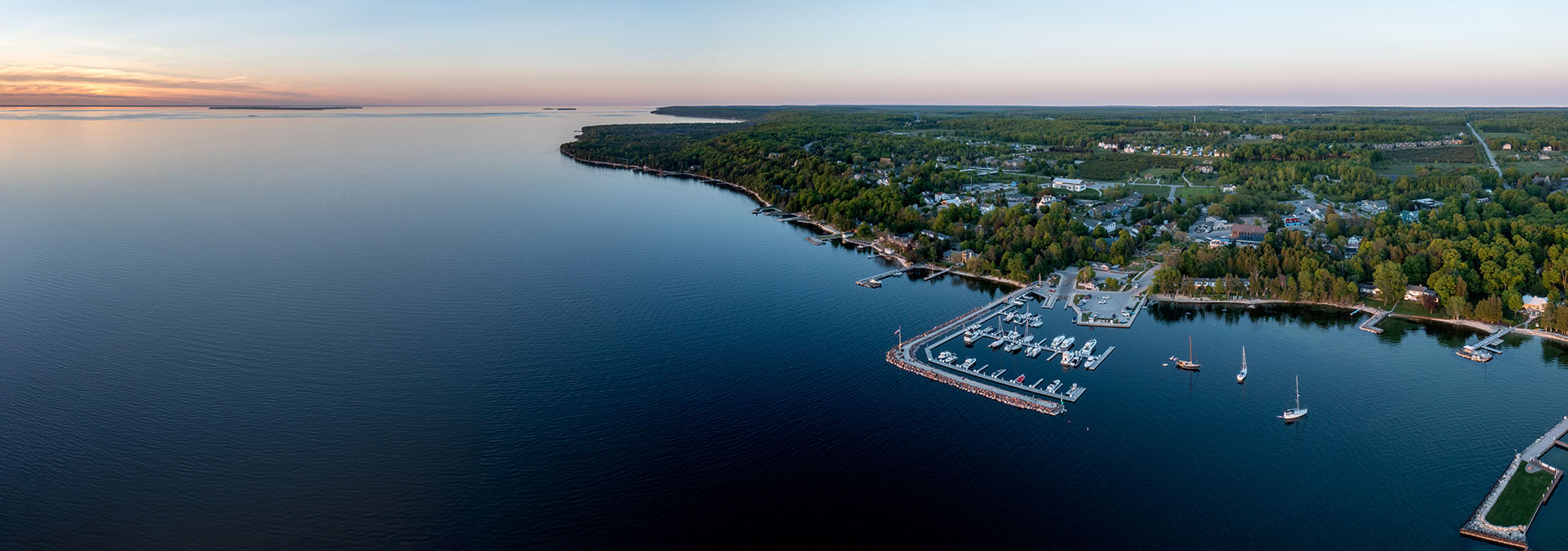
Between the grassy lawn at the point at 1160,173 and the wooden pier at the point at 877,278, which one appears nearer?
the wooden pier at the point at 877,278

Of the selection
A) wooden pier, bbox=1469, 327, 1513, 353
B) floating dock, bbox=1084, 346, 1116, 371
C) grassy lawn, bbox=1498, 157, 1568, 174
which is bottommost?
floating dock, bbox=1084, 346, 1116, 371

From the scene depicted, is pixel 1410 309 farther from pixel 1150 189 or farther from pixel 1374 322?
pixel 1150 189

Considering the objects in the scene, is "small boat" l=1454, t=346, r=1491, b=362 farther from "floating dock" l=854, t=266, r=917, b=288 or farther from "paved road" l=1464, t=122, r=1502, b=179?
"paved road" l=1464, t=122, r=1502, b=179

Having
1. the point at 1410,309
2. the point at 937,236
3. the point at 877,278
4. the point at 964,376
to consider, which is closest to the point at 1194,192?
the point at 937,236

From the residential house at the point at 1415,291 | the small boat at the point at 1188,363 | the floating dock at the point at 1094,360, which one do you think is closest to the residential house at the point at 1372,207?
the residential house at the point at 1415,291

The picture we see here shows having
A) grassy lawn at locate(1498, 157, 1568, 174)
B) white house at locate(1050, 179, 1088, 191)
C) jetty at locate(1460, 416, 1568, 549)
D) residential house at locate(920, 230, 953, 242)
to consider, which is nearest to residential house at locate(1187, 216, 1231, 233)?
white house at locate(1050, 179, 1088, 191)

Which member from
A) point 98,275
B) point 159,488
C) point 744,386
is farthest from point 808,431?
point 98,275

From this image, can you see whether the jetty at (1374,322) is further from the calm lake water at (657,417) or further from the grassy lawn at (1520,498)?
the grassy lawn at (1520,498)

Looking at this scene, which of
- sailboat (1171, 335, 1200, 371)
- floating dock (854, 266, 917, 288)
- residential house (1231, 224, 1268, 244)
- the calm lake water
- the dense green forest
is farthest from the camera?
residential house (1231, 224, 1268, 244)
